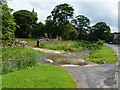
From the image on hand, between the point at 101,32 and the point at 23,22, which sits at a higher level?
the point at 23,22

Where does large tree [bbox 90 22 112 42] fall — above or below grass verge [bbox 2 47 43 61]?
above

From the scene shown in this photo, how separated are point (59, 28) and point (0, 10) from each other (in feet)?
117

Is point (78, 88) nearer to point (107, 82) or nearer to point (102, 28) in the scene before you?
point (107, 82)

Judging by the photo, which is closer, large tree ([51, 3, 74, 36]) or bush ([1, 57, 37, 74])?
bush ([1, 57, 37, 74])

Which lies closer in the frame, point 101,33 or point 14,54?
point 14,54

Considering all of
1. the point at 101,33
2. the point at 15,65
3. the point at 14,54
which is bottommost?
the point at 15,65

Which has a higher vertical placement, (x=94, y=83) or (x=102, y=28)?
(x=102, y=28)

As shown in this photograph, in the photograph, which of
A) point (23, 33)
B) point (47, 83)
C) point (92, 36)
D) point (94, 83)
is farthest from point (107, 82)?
point (92, 36)

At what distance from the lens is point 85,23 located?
218 ft

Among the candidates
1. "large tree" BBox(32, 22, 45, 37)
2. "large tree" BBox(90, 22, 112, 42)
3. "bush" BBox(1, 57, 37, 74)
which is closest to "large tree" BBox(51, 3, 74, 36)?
"large tree" BBox(32, 22, 45, 37)

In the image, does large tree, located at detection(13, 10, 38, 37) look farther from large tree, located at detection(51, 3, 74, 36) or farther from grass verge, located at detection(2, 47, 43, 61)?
grass verge, located at detection(2, 47, 43, 61)

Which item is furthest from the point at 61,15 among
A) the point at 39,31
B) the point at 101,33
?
the point at 101,33

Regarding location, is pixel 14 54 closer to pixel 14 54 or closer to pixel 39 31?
pixel 14 54

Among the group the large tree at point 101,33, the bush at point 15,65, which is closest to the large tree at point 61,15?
the large tree at point 101,33
